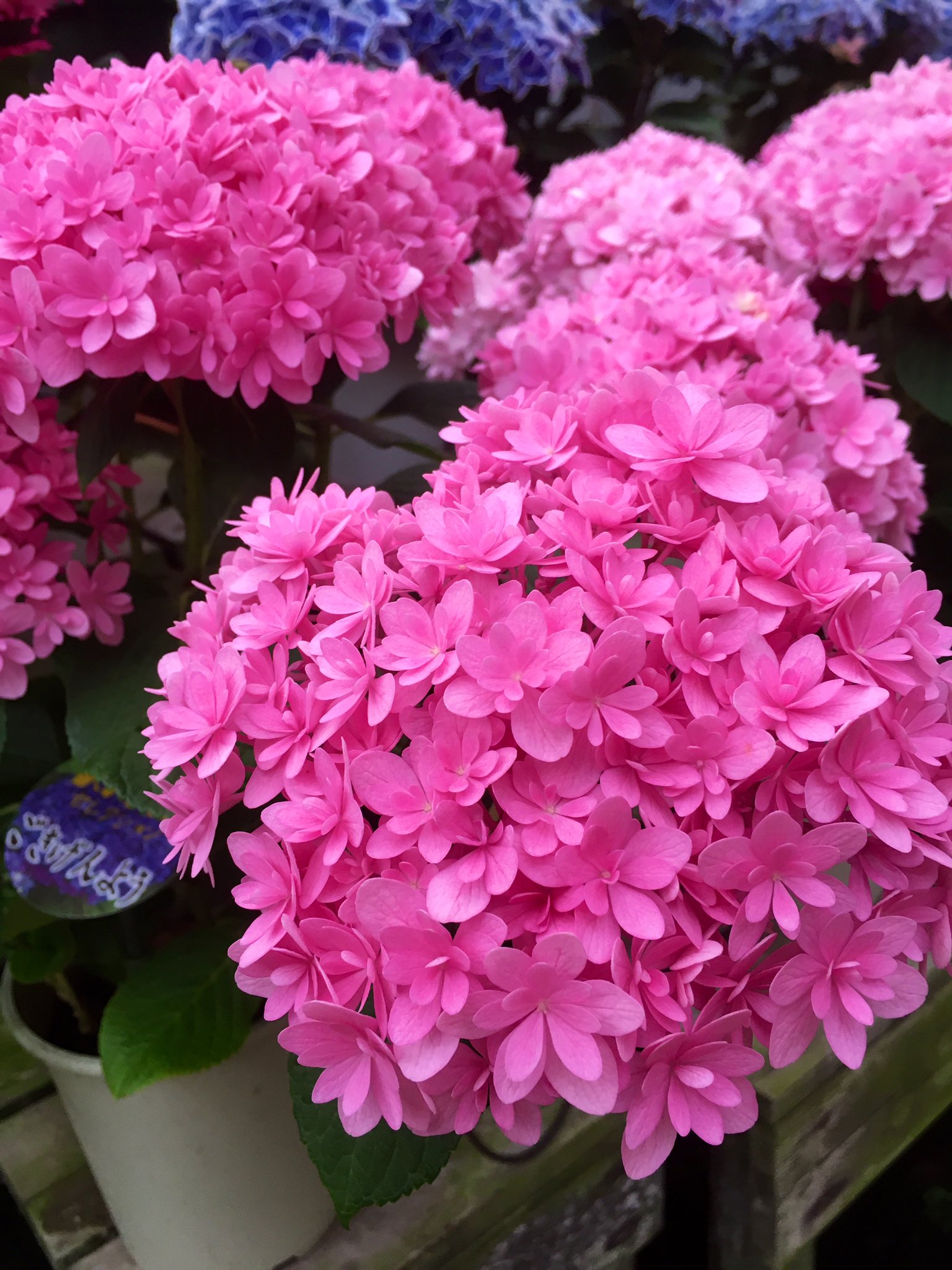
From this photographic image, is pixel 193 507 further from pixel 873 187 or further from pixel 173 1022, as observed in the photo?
pixel 873 187

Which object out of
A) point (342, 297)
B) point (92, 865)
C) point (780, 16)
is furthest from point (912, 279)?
point (92, 865)

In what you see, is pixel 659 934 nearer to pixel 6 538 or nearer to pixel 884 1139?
pixel 6 538

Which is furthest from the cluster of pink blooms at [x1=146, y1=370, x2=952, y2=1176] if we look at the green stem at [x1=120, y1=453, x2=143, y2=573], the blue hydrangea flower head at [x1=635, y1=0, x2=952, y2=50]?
the blue hydrangea flower head at [x1=635, y1=0, x2=952, y2=50]

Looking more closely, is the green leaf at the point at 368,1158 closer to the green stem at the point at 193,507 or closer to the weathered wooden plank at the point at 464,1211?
the weathered wooden plank at the point at 464,1211

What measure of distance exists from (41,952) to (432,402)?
0.50m

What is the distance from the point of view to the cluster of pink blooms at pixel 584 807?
0.29 meters

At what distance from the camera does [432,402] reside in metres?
0.79

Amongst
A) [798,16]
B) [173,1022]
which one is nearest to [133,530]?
[173,1022]

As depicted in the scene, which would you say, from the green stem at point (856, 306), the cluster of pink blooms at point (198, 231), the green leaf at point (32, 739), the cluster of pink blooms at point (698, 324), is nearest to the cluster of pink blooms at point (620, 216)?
the cluster of pink blooms at point (698, 324)

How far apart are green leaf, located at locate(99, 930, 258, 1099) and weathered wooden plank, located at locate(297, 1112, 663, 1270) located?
0.18 meters

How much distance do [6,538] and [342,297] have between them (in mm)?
233

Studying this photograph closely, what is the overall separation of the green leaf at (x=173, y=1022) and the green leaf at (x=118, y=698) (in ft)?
0.37

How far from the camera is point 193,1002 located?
552 mm

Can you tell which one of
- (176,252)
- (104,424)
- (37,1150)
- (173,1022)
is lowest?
(37,1150)
